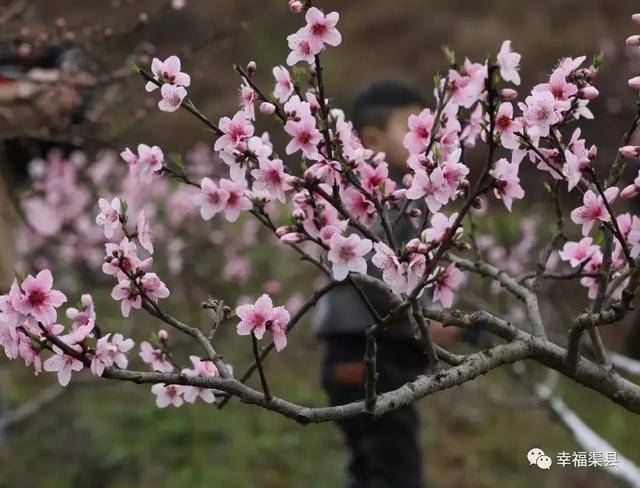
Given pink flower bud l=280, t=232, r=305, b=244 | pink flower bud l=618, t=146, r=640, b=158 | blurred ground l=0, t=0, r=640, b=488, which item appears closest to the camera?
pink flower bud l=618, t=146, r=640, b=158

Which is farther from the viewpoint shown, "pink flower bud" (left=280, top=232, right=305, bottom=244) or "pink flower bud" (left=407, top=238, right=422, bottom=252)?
"pink flower bud" (left=280, top=232, right=305, bottom=244)

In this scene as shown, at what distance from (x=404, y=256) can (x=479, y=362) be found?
27cm

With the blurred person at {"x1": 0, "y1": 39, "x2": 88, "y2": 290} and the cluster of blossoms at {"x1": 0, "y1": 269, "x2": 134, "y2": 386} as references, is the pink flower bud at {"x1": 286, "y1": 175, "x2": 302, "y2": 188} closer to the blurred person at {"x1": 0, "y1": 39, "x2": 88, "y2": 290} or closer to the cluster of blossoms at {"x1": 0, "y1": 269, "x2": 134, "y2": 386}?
the cluster of blossoms at {"x1": 0, "y1": 269, "x2": 134, "y2": 386}

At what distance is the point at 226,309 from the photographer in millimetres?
1558

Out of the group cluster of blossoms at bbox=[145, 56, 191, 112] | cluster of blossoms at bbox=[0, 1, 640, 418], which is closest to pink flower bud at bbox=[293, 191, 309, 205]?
cluster of blossoms at bbox=[0, 1, 640, 418]

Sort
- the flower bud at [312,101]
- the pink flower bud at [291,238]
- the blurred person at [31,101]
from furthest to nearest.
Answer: the blurred person at [31,101] → the flower bud at [312,101] → the pink flower bud at [291,238]

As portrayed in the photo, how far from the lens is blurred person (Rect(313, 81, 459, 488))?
3.09 m

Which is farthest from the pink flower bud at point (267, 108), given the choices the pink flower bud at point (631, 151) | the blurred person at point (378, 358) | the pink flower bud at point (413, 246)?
the blurred person at point (378, 358)

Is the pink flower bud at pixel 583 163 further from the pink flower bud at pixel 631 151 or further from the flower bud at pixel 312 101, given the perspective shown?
the flower bud at pixel 312 101

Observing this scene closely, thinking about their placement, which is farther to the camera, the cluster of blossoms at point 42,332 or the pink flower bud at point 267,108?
the pink flower bud at point 267,108

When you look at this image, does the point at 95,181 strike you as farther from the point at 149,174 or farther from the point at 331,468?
the point at 149,174

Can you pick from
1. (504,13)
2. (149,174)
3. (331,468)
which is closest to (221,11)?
(504,13)

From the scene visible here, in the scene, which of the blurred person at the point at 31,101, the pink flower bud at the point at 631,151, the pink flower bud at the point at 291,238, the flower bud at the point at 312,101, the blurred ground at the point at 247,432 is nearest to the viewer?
the pink flower bud at the point at 631,151

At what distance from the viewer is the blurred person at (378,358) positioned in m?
3.09
